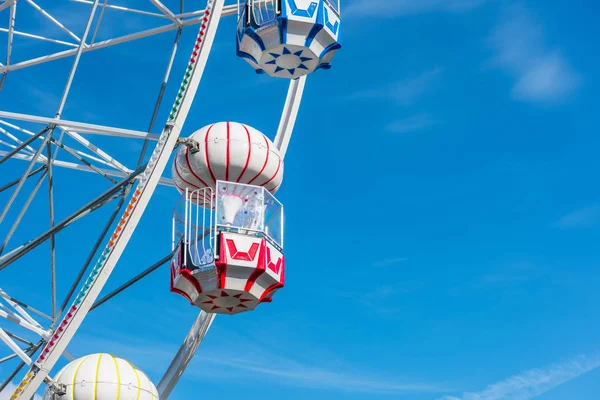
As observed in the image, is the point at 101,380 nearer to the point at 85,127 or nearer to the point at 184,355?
the point at 184,355

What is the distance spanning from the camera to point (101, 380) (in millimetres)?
17891

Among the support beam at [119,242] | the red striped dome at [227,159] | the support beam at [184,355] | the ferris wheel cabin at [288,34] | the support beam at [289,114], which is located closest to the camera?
the support beam at [119,242]

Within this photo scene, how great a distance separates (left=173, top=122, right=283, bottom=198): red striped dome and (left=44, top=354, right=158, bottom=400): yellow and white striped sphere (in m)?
3.21

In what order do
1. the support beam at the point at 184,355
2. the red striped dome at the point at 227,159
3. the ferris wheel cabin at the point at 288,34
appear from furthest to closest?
the support beam at the point at 184,355
the ferris wheel cabin at the point at 288,34
the red striped dome at the point at 227,159

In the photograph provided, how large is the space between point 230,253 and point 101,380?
291 cm

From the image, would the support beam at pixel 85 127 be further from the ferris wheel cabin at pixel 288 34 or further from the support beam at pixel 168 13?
the support beam at pixel 168 13

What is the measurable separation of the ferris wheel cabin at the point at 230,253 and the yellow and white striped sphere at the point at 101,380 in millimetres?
1543

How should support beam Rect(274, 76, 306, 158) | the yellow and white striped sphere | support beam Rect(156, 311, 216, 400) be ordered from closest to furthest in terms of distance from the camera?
the yellow and white striped sphere → support beam Rect(156, 311, 216, 400) → support beam Rect(274, 76, 306, 158)

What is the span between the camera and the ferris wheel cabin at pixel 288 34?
63.1 feet

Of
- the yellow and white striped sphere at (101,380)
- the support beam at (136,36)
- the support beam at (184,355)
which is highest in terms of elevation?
the support beam at (136,36)

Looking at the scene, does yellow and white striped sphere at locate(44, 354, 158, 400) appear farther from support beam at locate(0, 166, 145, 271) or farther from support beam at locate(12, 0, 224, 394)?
support beam at locate(0, 166, 145, 271)

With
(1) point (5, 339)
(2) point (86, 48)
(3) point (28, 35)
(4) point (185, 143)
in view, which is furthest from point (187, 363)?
(3) point (28, 35)

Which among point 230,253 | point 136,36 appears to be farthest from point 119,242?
point 136,36

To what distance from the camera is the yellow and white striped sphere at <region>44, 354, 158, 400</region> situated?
17812mm
